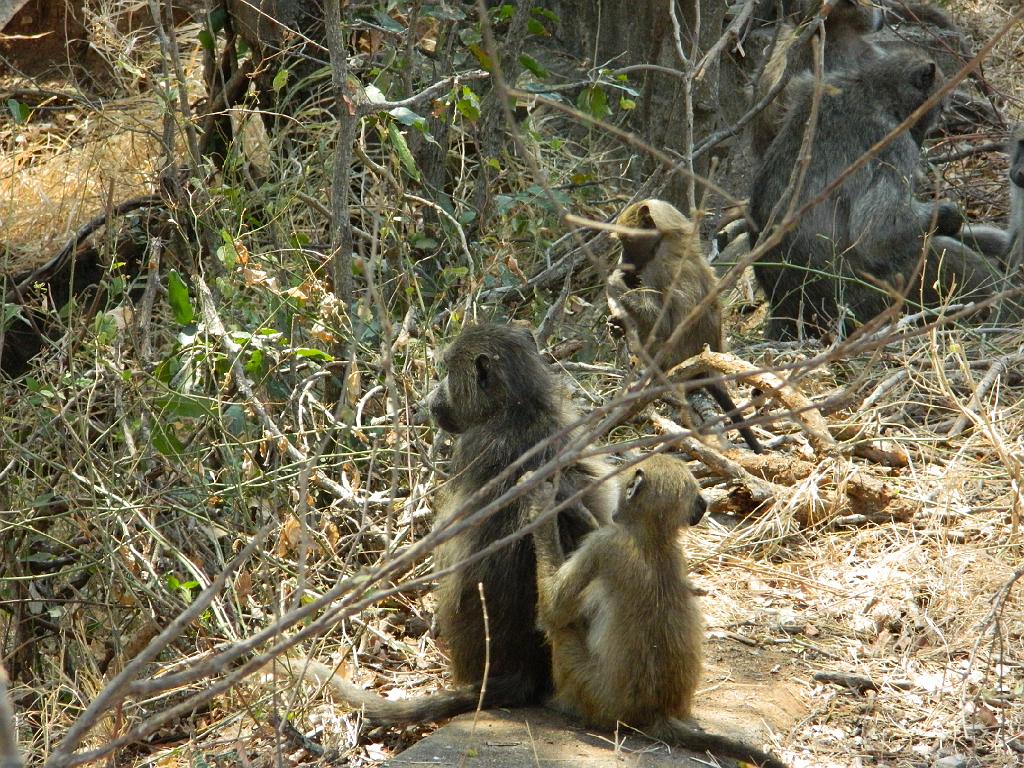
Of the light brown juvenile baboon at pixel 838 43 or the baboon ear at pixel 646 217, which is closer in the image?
the baboon ear at pixel 646 217

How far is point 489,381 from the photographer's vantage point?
14.1 ft

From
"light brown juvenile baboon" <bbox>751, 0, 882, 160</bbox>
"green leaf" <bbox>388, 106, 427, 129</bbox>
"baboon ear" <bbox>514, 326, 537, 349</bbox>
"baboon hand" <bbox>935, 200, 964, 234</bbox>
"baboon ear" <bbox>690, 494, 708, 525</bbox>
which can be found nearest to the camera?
"baboon ear" <bbox>690, 494, 708, 525</bbox>

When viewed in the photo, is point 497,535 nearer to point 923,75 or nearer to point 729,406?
point 729,406

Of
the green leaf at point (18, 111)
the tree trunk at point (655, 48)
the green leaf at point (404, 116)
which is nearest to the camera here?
the green leaf at point (404, 116)

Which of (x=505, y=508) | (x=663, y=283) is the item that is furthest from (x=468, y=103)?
(x=505, y=508)

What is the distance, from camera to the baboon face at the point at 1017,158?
22.7 feet

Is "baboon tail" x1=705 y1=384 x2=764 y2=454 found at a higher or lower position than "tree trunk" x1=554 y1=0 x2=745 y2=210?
lower

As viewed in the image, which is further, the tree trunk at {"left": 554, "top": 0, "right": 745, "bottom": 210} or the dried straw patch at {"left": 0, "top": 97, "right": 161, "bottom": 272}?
the tree trunk at {"left": 554, "top": 0, "right": 745, "bottom": 210}

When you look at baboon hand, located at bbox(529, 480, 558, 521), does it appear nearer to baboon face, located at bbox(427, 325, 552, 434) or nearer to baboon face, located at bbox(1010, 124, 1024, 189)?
baboon face, located at bbox(427, 325, 552, 434)

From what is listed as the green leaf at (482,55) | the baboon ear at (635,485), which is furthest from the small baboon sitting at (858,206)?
the baboon ear at (635,485)

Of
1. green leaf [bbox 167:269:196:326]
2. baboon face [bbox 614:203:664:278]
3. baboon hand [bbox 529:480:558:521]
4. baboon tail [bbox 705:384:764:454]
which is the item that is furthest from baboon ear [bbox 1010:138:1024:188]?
green leaf [bbox 167:269:196:326]

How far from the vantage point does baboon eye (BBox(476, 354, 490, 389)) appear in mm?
4293

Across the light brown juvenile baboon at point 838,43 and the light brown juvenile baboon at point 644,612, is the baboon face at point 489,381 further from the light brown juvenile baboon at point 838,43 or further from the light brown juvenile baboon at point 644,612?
the light brown juvenile baboon at point 838,43

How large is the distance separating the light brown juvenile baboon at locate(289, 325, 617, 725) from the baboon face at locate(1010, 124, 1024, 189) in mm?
3972
